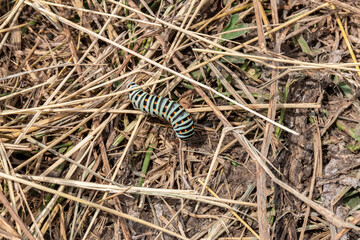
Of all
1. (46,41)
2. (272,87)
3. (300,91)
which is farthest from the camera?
(46,41)

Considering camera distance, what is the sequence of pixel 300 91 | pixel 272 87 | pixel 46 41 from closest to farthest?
1. pixel 272 87
2. pixel 300 91
3. pixel 46 41

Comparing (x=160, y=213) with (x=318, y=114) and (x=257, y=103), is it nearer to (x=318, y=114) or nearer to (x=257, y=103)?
(x=257, y=103)

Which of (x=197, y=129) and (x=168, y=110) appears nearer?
(x=168, y=110)

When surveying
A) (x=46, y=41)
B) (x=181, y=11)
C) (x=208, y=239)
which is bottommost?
(x=208, y=239)

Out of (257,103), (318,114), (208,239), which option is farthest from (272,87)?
(208,239)

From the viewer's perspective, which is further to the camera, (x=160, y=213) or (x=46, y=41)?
(x=46, y=41)

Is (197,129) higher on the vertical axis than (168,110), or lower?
lower
